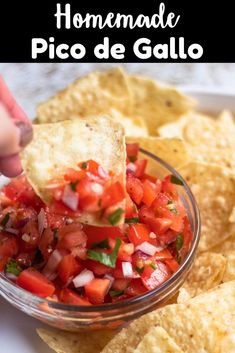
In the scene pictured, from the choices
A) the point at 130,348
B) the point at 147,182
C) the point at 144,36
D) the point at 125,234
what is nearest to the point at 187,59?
the point at 144,36

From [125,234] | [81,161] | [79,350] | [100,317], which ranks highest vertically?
[81,161]

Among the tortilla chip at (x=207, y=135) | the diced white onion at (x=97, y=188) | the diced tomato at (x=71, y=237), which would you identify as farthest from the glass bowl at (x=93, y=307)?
the tortilla chip at (x=207, y=135)

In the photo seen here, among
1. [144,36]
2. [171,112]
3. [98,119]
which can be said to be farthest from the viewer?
[144,36]

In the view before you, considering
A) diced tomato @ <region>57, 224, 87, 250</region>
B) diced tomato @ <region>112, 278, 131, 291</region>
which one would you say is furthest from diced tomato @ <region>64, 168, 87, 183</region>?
diced tomato @ <region>112, 278, 131, 291</region>

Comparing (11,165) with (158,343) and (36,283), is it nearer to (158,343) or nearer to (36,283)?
(36,283)

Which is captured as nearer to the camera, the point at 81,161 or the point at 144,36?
the point at 81,161

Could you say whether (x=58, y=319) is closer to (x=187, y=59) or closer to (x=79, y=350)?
(x=79, y=350)
